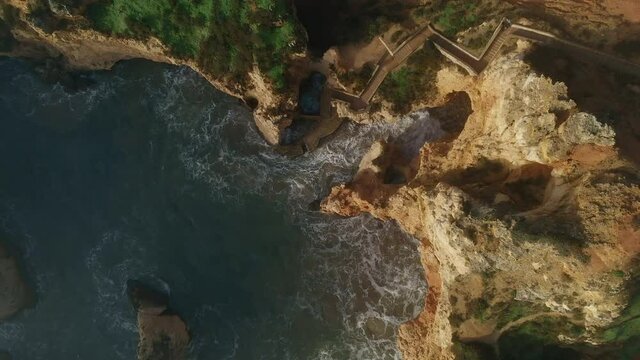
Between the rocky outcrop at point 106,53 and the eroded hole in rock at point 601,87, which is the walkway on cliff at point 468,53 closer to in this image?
the eroded hole in rock at point 601,87

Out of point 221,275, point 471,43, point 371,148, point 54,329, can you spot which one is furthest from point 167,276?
point 471,43

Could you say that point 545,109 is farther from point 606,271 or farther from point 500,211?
point 606,271

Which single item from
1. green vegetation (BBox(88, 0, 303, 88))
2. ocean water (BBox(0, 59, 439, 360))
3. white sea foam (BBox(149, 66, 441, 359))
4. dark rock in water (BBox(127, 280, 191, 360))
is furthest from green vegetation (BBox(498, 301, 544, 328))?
dark rock in water (BBox(127, 280, 191, 360))

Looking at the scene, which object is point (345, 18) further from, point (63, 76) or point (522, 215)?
point (63, 76)

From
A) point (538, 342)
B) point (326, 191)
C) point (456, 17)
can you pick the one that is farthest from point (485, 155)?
point (326, 191)

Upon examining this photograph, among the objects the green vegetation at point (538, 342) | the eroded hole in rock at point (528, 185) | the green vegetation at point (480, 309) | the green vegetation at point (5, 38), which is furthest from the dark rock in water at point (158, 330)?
the eroded hole in rock at point (528, 185)

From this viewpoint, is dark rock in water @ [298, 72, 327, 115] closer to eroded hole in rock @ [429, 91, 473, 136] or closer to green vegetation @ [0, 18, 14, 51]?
eroded hole in rock @ [429, 91, 473, 136]
